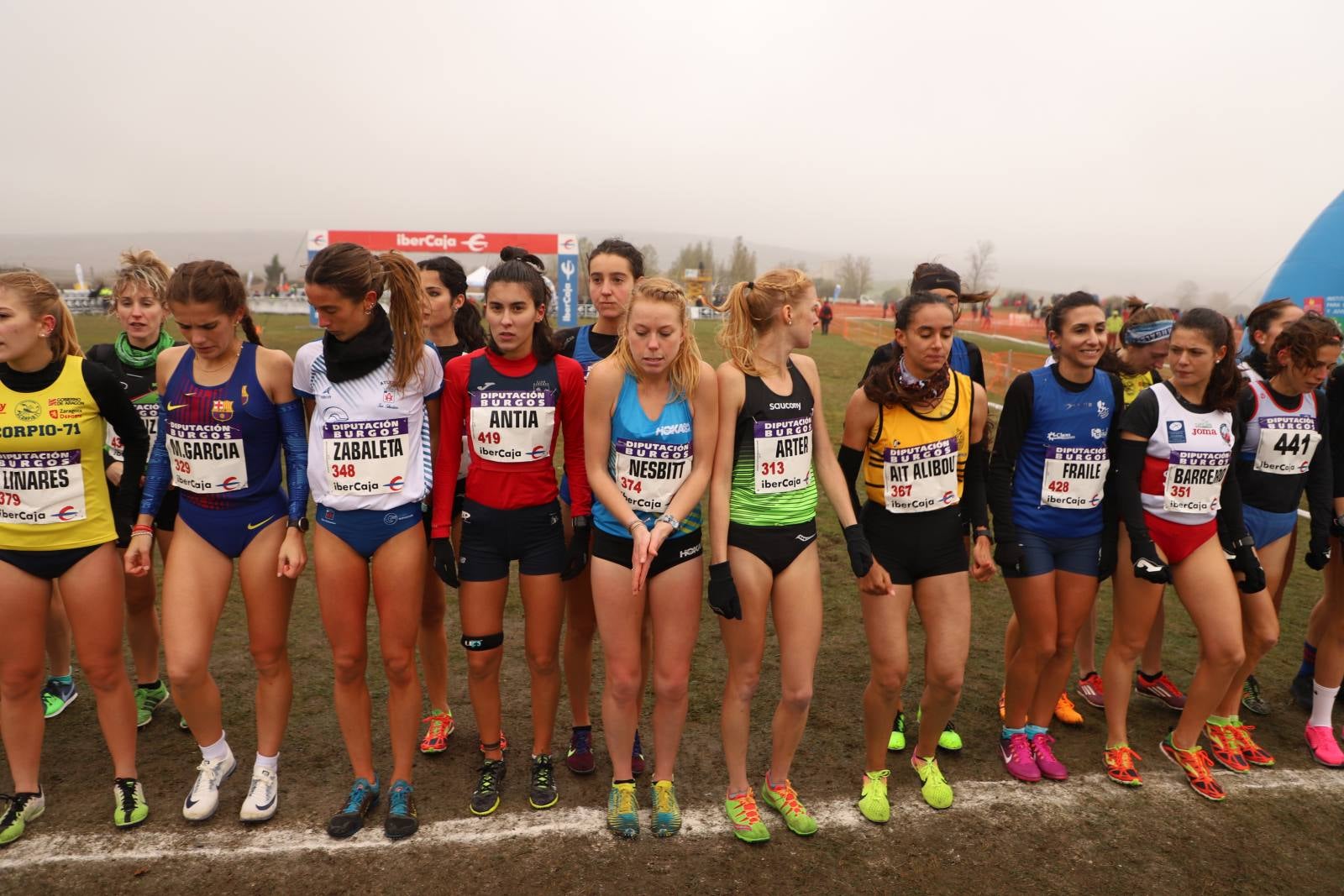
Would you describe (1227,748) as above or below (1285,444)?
below

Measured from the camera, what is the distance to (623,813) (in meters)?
3.38

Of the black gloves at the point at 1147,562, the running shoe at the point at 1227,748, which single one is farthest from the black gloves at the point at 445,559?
the running shoe at the point at 1227,748

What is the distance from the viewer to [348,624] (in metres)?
3.37

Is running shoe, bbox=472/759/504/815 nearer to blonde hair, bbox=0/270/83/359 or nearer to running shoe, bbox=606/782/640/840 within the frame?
running shoe, bbox=606/782/640/840

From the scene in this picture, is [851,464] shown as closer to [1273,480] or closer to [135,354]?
[1273,480]

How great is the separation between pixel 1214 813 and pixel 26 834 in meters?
5.20

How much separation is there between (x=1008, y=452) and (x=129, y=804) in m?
4.28

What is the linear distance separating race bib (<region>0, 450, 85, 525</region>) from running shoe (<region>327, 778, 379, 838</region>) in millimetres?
1676

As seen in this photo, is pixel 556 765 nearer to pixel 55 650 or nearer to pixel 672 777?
pixel 672 777

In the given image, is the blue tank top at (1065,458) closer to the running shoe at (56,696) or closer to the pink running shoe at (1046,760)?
the pink running shoe at (1046,760)

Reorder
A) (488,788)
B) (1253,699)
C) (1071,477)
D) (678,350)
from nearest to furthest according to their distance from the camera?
(678,350), (488,788), (1071,477), (1253,699)

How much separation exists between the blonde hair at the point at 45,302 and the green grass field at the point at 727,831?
6.26 ft

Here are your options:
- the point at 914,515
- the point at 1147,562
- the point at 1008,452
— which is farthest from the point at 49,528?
the point at 1147,562

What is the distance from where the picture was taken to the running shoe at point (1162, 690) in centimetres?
460
